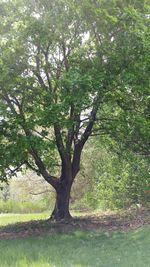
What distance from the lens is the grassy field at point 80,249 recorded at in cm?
717

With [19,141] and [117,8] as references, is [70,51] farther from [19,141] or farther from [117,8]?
Result: [19,141]

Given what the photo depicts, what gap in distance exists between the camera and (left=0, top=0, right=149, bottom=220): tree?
10641 mm

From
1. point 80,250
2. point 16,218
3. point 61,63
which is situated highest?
point 61,63

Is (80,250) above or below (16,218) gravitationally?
below

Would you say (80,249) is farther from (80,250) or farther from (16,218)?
(16,218)

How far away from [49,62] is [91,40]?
1475 mm

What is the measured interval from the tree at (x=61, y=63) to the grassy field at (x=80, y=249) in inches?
94.5

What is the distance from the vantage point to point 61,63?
12820 mm

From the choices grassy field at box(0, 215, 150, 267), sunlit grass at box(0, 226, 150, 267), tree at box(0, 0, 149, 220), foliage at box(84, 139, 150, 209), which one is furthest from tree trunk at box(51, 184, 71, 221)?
foliage at box(84, 139, 150, 209)

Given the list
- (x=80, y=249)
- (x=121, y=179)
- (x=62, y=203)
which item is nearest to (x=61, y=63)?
(x=62, y=203)

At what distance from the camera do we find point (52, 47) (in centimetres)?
1265

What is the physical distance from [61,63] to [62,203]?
15.3 ft

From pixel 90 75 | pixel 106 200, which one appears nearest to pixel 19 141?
pixel 90 75

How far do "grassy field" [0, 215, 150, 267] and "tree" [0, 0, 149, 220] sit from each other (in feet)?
7.87
